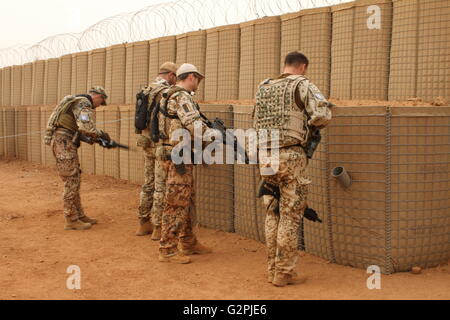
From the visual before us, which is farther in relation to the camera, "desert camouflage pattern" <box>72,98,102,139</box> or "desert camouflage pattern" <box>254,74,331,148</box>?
"desert camouflage pattern" <box>72,98,102,139</box>

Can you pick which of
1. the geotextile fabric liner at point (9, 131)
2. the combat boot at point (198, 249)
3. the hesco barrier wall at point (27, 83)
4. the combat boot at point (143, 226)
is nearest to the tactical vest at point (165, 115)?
the combat boot at point (198, 249)

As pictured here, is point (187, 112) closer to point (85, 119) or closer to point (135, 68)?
point (85, 119)

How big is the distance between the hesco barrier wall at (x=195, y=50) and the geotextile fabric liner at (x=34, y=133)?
481 centimetres

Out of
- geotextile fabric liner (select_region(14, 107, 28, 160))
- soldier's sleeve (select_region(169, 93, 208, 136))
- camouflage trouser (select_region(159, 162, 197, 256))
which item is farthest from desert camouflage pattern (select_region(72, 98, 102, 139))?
geotextile fabric liner (select_region(14, 107, 28, 160))

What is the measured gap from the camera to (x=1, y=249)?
5.19 meters

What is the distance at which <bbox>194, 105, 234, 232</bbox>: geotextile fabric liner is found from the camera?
5.55 metres

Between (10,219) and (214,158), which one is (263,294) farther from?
(10,219)

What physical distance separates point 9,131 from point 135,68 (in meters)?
5.18

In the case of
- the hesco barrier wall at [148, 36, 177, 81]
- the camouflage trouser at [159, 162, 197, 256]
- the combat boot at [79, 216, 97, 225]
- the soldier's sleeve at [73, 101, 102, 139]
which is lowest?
the combat boot at [79, 216, 97, 225]

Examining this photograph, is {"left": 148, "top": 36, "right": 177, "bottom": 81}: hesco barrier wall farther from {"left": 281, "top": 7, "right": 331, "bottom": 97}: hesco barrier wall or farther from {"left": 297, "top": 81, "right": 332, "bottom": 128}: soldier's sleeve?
{"left": 297, "top": 81, "right": 332, "bottom": 128}: soldier's sleeve

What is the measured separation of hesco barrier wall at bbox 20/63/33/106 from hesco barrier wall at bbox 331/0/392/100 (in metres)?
11.0

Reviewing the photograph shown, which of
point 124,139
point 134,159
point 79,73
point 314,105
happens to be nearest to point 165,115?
point 314,105

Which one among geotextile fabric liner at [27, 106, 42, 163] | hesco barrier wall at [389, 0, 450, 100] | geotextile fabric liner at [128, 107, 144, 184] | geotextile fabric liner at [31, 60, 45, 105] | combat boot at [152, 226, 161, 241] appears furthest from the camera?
geotextile fabric liner at [31, 60, 45, 105]
